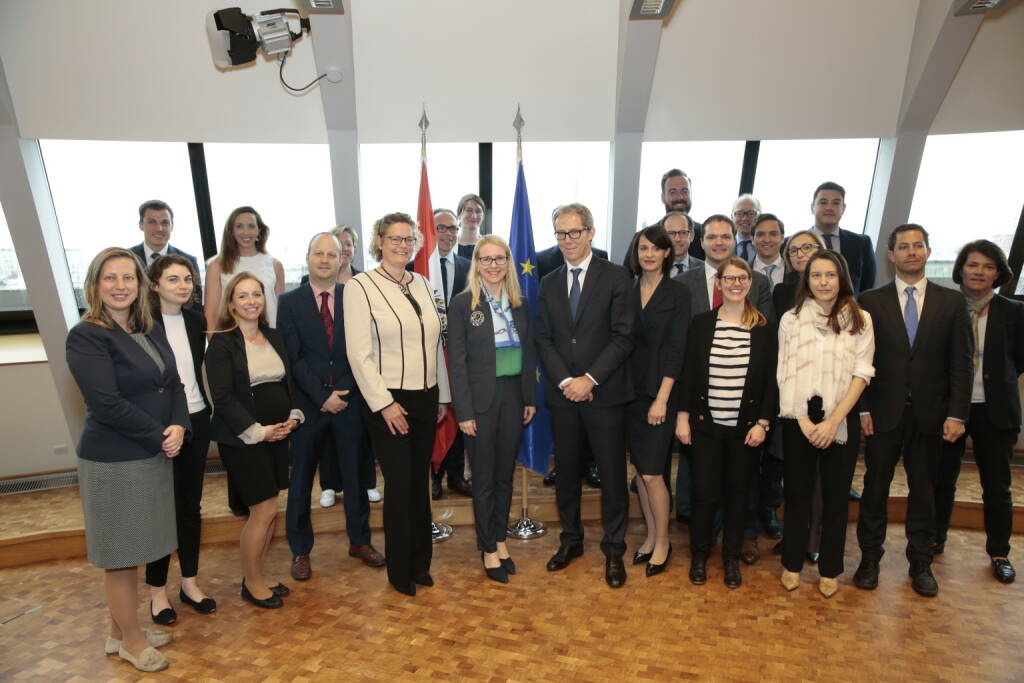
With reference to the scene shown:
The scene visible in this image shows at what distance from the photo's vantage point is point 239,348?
265 cm

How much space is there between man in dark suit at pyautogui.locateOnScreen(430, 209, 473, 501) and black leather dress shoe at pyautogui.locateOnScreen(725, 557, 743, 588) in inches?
66.7

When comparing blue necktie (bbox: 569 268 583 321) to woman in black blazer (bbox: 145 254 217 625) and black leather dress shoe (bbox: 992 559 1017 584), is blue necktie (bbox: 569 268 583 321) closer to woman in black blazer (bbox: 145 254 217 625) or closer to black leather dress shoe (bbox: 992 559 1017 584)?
woman in black blazer (bbox: 145 254 217 625)

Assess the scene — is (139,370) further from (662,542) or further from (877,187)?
(877,187)

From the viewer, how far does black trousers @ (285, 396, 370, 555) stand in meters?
3.07

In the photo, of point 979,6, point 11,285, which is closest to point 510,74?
point 979,6

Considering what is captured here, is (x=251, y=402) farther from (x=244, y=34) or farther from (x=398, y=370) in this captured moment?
(x=244, y=34)

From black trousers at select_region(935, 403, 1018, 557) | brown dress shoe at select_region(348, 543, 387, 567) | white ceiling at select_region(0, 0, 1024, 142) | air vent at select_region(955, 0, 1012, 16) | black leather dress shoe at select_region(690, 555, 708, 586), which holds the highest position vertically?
air vent at select_region(955, 0, 1012, 16)

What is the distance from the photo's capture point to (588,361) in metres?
2.93

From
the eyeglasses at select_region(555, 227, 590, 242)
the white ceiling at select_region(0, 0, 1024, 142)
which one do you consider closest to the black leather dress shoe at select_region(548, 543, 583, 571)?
the eyeglasses at select_region(555, 227, 590, 242)

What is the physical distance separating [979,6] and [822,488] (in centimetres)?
340

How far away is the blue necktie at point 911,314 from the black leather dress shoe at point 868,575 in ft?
3.81

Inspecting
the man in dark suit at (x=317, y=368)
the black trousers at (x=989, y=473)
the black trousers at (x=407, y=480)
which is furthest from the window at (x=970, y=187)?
the man in dark suit at (x=317, y=368)

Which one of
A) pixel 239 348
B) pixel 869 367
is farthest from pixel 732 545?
pixel 239 348

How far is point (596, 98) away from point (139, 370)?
3.74 metres
